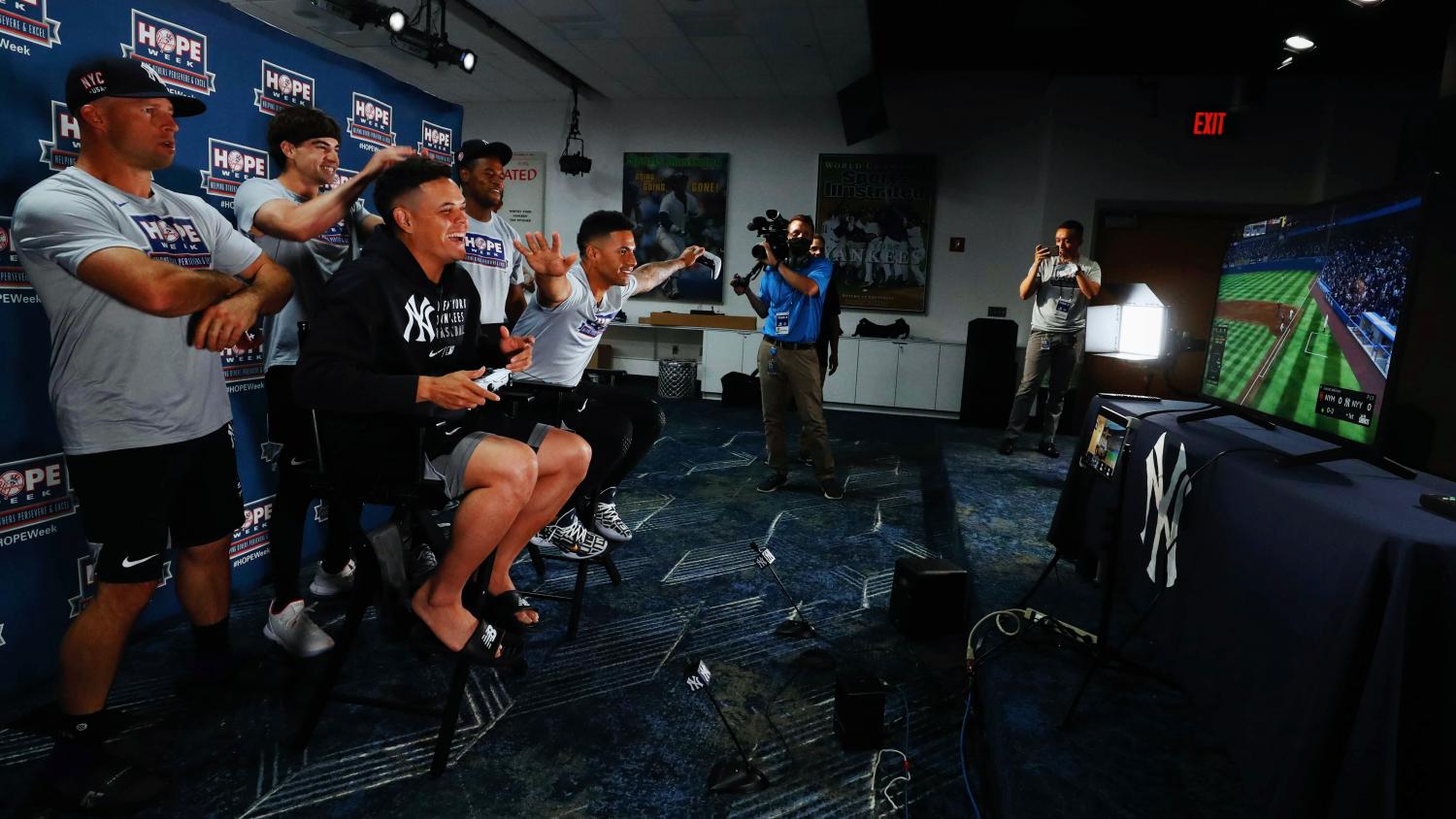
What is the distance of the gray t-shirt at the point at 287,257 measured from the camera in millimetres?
2225

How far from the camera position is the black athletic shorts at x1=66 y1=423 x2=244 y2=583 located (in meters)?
1.69

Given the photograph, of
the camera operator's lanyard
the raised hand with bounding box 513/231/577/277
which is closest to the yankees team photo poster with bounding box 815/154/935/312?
the camera operator's lanyard

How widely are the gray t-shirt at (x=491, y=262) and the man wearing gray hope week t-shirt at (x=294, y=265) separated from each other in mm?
425

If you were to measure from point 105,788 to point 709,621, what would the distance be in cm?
163

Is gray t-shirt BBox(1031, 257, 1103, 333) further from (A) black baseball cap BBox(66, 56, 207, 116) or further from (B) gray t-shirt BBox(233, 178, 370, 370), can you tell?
(A) black baseball cap BBox(66, 56, 207, 116)

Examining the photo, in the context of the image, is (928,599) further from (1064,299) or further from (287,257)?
(1064,299)

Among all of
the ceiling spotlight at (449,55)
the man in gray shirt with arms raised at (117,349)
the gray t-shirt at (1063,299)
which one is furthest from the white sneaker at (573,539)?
the ceiling spotlight at (449,55)

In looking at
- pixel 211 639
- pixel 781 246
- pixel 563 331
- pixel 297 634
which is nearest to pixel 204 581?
pixel 211 639

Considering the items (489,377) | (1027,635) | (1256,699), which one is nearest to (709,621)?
(1027,635)

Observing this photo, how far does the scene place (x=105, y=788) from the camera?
1.52m

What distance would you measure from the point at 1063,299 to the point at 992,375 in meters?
1.66

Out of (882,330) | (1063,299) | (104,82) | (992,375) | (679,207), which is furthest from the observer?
(679,207)

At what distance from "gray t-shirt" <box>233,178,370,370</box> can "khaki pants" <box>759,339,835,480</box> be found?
2.32 metres

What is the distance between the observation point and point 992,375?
6578 mm
